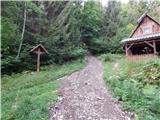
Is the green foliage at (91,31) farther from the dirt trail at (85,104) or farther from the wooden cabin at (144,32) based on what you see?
the dirt trail at (85,104)

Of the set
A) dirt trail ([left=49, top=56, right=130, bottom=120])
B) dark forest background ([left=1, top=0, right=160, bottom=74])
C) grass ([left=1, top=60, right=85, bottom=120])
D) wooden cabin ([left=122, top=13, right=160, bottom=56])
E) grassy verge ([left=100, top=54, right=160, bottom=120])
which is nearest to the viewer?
dirt trail ([left=49, top=56, right=130, bottom=120])

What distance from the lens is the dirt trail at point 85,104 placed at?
1168 cm

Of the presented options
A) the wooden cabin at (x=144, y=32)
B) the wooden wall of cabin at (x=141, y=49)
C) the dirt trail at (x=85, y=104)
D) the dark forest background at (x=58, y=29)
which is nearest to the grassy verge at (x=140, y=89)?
Result: the dirt trail at (x=85, y=104)

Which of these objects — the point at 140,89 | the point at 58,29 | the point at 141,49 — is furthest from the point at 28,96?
the point at 141,49

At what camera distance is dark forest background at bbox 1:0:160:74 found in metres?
25.2

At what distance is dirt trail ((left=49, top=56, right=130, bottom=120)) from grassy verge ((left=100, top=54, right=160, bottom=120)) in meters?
0.55

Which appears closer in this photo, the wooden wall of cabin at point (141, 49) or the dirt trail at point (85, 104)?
the dirt trail at point (85, 104)

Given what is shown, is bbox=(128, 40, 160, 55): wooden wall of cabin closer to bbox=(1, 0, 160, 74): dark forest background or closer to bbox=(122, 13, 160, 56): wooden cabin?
→ bbox=(122, 13, 160, 56): wooden cabin

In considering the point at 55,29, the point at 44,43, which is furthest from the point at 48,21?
the point at 44,43

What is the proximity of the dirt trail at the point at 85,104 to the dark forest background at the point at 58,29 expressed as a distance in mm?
8728

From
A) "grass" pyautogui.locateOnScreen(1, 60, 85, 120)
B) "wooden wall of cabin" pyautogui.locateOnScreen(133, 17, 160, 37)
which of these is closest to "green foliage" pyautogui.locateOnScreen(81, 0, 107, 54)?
"wooden wall of cabin" pyautogui.locateOnScreen(133, 17, 160, 37)

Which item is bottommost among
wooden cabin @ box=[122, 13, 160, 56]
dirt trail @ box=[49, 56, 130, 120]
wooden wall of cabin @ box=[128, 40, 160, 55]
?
dirt trail @ box=[49, 56, 130, 120]

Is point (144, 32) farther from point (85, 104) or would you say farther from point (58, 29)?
point (85, 104)

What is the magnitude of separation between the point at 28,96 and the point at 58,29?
15786 mm
